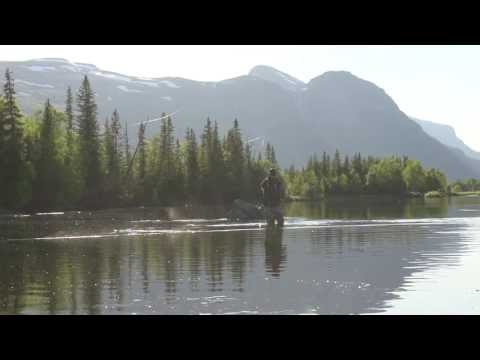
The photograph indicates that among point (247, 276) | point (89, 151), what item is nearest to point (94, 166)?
point (89, 151)

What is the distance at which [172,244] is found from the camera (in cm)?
2988

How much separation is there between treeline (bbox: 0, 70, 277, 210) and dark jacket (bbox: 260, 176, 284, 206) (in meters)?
50.9

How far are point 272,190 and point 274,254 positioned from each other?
50.5 ft

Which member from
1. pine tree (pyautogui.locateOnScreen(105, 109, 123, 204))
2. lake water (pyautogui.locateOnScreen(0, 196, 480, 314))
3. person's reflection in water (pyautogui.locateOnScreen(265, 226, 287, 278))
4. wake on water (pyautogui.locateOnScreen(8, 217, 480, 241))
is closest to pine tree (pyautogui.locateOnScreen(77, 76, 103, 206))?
pine tree (pyautogui.locateOnScreen(105, 109, 123, 204))

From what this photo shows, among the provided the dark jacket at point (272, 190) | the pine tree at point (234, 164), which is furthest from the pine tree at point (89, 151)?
the dark jacket at point (272, 190)

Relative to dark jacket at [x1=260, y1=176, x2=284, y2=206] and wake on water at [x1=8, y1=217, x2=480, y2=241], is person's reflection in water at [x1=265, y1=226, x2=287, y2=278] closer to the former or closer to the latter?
dark jacket at [x1=260, y1=176, x2=284, y2=206]

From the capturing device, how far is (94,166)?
108250 mm

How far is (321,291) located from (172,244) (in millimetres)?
15292

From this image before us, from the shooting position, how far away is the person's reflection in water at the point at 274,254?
19.7 m

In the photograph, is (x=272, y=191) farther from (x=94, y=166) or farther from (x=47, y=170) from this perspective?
(x=94, y=166)

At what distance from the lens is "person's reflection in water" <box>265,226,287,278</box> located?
64.6 ft

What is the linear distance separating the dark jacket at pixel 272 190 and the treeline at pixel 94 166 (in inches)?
2002
